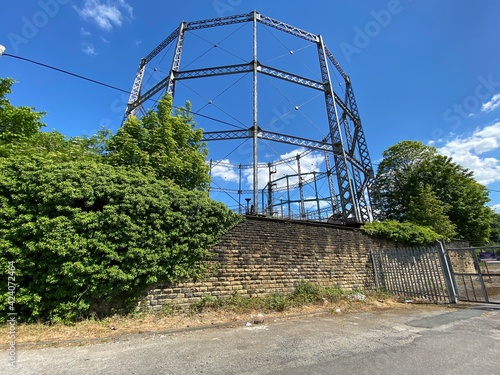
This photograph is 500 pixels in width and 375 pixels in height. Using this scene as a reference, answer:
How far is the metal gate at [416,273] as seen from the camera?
793 cm

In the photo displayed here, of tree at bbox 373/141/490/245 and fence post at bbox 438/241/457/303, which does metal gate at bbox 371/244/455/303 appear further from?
tree at bbox 373/141/490/245

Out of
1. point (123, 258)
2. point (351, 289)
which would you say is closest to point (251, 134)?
point (351, 289)

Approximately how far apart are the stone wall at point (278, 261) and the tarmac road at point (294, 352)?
4.38ft

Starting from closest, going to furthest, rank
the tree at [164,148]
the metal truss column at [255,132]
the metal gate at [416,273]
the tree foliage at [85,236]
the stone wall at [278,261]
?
the tree foliage at [85,236], the stone wall at [278,261], the tree at [164,148], the metal gate at [416,273], the metal truss column at [255,132]

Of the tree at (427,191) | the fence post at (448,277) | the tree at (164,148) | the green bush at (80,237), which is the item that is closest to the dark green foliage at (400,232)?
the fence post at (448,277)

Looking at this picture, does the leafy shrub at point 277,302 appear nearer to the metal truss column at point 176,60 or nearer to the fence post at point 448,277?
the fence post at point 448,277

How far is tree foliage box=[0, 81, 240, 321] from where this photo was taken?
465 cm

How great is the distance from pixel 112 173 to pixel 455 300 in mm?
10342

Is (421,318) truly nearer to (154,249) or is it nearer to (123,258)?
(154,249)

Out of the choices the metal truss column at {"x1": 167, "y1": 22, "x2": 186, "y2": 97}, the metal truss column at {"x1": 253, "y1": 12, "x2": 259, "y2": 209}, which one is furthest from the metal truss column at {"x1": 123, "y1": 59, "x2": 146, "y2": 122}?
the metal truss column at {"x1": 253, "y1": 12, "x2": 259, "y2": 209}

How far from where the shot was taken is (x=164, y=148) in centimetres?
819

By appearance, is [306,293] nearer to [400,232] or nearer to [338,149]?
[400,232]

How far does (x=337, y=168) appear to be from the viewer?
17484 mm

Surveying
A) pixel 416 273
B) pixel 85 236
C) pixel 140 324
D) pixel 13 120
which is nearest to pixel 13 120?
pixel 13 120
